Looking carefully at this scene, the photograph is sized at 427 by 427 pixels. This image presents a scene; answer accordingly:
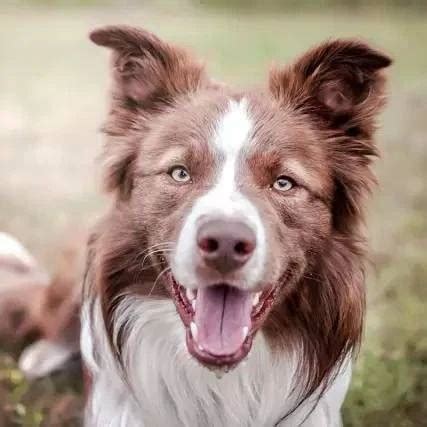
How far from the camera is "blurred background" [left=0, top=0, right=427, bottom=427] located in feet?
5.30

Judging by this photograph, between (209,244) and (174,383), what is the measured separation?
1.36ft

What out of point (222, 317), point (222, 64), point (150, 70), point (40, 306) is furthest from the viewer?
point (40, 306)

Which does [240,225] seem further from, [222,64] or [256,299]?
[222,64]

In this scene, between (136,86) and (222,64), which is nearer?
(136,86)

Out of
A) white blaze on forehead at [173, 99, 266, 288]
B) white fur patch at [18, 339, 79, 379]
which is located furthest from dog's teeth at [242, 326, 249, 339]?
white fur patch at [18, 339, 79, 379]

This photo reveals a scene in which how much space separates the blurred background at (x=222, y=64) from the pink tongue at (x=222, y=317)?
0.44 meters

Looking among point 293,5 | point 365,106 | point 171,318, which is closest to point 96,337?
point 171,318

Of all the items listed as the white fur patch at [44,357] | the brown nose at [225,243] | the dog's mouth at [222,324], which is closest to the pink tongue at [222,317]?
the dog's mouth at [222,324]

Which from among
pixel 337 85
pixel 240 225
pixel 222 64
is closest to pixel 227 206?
pixel 240 225

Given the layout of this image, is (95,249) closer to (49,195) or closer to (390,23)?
(49,195)

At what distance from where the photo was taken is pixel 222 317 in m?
1.26

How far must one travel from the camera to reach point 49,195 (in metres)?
1.68

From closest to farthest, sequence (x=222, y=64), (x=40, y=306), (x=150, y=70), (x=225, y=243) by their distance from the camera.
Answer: (x=225, y=243), (x=150, y=70), (x=222, y=64), (x=40, y=306)

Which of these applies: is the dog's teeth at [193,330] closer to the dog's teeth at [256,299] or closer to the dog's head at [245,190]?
the dog's head at [245,190]
